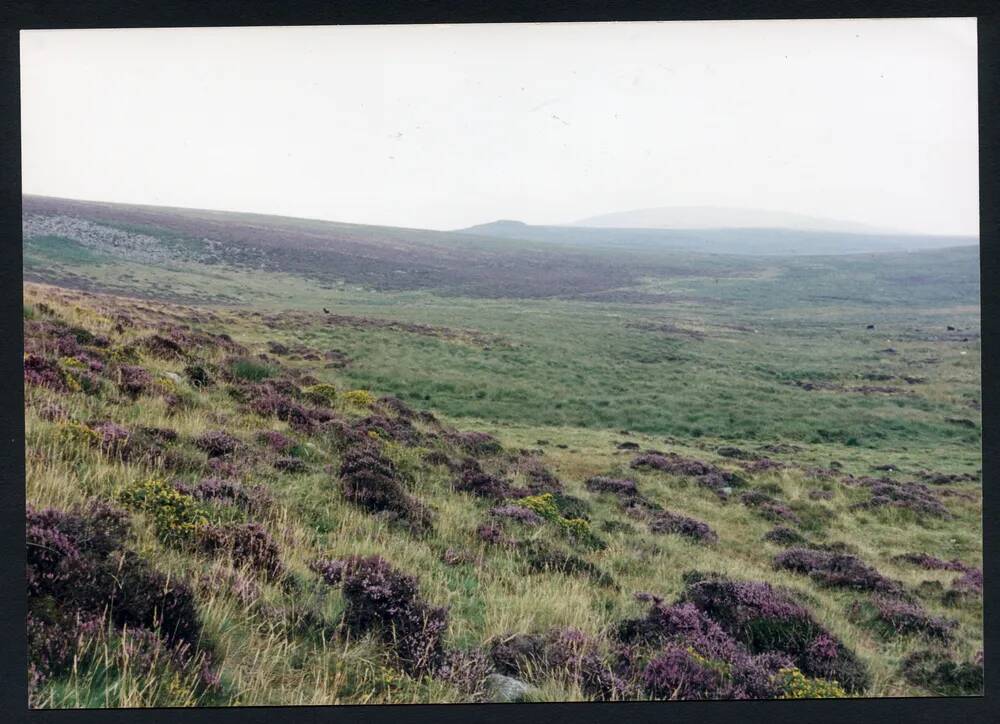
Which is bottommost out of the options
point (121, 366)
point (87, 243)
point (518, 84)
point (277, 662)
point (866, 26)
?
point (277, 662)

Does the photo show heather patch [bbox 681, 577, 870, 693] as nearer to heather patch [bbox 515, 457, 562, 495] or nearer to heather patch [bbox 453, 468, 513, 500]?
heather patch [bbox 515, 457, 562, 495]

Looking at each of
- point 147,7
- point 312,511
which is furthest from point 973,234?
point 147,7

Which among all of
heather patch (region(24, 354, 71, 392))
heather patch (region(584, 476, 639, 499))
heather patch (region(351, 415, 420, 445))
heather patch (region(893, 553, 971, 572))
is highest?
heather patch (region(24, 354, 71, 392))

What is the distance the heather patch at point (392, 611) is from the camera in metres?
6.85

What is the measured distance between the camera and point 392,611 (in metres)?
6.98

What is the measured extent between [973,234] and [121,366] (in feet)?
36.1

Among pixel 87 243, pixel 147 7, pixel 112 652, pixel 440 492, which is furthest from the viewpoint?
pixel 87 243

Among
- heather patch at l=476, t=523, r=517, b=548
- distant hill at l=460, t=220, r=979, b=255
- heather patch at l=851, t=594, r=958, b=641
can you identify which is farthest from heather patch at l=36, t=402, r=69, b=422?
heather patch at l=851, t=594, r=958, b=641

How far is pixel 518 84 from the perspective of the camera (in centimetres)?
907

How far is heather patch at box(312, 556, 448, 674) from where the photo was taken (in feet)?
22.5

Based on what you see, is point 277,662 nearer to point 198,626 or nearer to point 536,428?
point 198,626

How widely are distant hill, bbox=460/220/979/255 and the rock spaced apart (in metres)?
6.61

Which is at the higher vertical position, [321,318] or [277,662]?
[321,318]

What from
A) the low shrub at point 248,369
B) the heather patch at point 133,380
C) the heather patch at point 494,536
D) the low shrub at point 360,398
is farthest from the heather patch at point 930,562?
the heather patch at point 133,380
